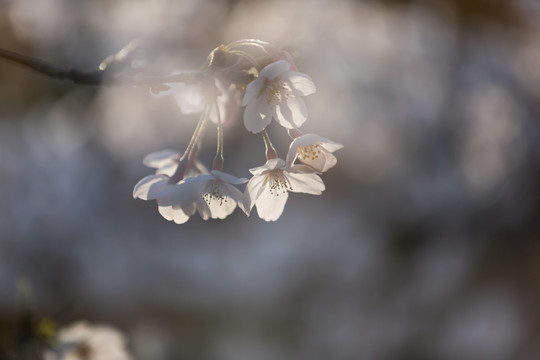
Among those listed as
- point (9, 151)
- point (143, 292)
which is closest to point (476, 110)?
point (143, 292)

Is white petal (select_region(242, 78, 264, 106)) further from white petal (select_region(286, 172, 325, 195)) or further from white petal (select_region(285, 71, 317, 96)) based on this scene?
white petal (select_region(286, 172, 325, 195))

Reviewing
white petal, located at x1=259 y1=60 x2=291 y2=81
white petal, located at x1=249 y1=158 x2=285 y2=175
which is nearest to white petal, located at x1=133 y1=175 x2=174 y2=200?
white petal, located at x1=249 y1=158 x2=285 y2=175

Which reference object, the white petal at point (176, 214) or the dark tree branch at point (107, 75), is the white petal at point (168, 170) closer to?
the white petal at point (176, 214)

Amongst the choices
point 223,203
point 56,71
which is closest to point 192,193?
point 223,203

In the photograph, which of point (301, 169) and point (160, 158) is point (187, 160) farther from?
point (301, 169)

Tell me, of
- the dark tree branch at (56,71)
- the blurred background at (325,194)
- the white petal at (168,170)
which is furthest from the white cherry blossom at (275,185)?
the blurred background at (325,194)
